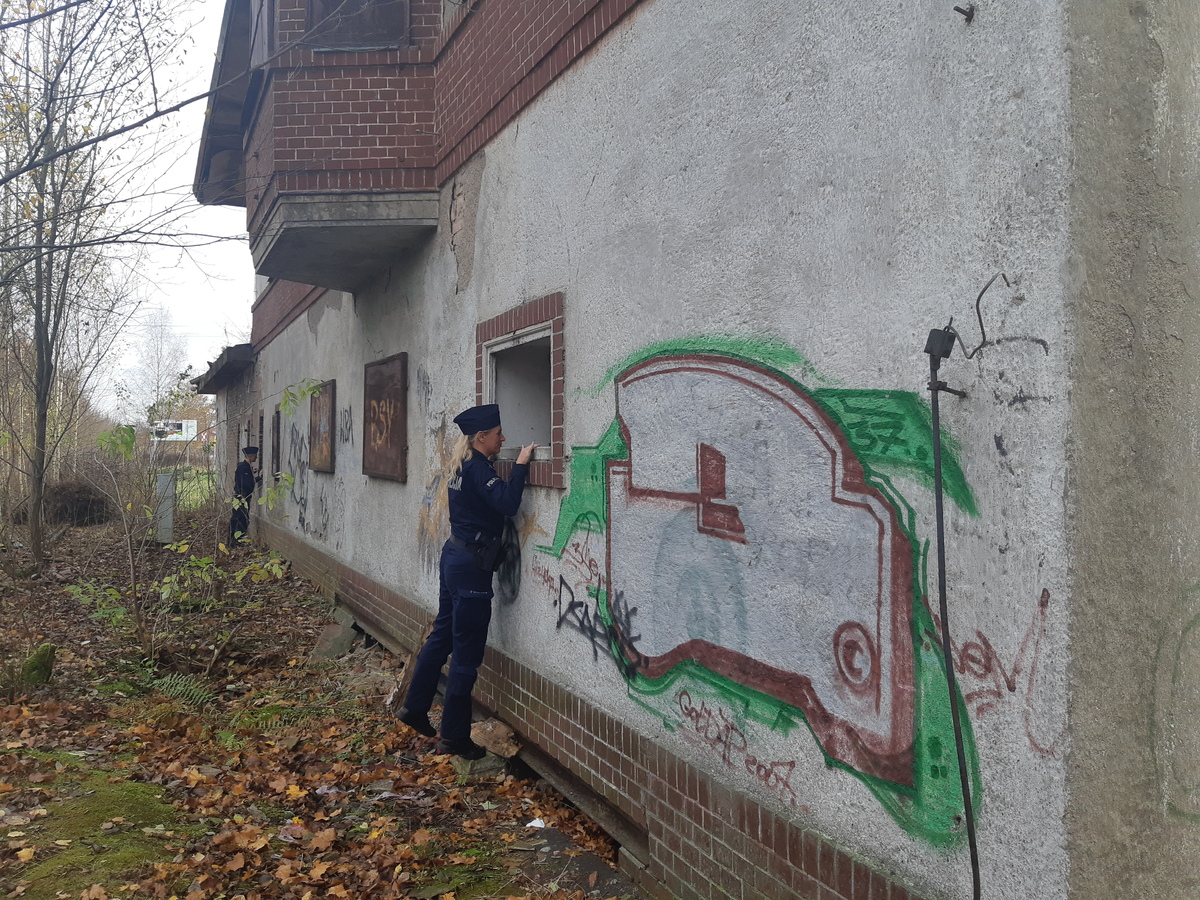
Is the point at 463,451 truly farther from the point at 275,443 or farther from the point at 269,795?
the point at 275,443

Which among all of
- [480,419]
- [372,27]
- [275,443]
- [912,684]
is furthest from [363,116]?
[275,443]

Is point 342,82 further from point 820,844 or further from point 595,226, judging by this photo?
point 820,844

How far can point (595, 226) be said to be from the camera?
449 centimetres

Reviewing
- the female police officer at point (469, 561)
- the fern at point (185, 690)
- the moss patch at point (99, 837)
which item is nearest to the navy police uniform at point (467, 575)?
the female police officer at point (469, 561)

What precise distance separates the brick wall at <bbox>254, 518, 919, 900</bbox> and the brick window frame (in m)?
1.18

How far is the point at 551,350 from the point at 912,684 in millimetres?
3071

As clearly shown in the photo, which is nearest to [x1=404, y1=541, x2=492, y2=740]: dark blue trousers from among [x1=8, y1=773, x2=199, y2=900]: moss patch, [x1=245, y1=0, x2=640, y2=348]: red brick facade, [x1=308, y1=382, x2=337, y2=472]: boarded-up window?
[x1=8, y1=773, x2=199, y2=900]: moss patch

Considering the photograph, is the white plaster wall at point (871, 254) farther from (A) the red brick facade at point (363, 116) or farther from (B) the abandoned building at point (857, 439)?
(A) the red brick facade at point (363, 116)

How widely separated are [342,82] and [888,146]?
231 inches

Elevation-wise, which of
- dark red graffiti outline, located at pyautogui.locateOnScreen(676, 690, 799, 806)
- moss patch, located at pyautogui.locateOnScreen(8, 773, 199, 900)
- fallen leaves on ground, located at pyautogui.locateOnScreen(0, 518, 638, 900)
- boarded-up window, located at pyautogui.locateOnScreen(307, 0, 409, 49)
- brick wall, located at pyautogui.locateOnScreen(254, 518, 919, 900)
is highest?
boarded-up window, located at pyautogui.locateOnScreen(307, 0, 409, 49)

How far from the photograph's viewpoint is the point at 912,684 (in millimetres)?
2545

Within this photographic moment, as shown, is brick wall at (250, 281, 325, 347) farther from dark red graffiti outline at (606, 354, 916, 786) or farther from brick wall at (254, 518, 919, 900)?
dark red graffiti outline at (606, 354, 916, 786)

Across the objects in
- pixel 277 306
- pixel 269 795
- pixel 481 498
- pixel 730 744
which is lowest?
pixel 269 795

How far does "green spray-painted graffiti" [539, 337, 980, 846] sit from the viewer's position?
244 centimetres
